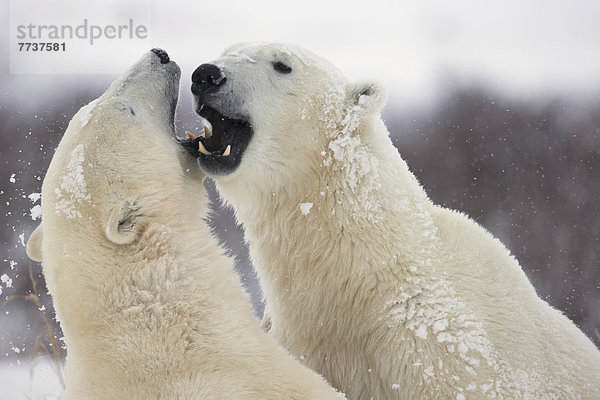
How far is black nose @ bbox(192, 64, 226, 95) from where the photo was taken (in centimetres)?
289

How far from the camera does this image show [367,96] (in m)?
3.02

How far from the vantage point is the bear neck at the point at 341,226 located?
9.43 ft

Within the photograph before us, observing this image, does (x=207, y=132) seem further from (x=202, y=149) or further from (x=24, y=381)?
(x=24, y=381)

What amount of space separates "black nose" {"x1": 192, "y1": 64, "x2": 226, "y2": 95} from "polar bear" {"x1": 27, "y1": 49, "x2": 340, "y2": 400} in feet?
1.26

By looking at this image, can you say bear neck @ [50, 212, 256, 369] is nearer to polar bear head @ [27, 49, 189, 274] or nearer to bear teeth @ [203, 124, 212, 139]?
polar bear head @ [27, 49, 189, 274]

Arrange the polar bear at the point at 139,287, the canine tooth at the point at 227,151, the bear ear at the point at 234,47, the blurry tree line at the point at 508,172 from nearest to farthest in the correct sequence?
the polar bear at the point at 139,287 < the canine tooth at the point at 227,151 < the bear ear at the point at 234,47 < the blurry tree line at the point at 508,172

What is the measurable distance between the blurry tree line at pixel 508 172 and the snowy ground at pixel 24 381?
6.45 feet

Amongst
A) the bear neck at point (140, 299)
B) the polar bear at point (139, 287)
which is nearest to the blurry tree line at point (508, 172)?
the polar bear at point (139, 287)

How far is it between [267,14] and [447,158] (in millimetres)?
5018

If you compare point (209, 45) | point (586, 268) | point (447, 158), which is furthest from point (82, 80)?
point (586, 268)

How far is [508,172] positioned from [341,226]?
11.6m

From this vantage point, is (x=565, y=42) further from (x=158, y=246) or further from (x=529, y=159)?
(x=158, y=246)

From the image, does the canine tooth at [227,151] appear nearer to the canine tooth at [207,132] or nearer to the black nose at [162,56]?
the canine tooth at [207,132]

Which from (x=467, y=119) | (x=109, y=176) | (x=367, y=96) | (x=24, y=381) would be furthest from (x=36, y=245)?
(x=467, y=119)
